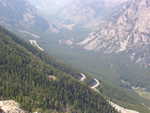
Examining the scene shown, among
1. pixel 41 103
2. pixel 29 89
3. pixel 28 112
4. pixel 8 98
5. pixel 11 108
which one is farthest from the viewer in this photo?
pixel 29 89

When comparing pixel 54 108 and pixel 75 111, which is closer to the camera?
pixel 54 108

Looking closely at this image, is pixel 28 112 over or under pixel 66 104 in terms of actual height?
under

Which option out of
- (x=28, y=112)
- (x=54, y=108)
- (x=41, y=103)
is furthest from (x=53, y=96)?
(x=28, y=112)

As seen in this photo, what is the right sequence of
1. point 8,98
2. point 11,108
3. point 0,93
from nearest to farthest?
point 11,108 < point 8,98 < point 0,93

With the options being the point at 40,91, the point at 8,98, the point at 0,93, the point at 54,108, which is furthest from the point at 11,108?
the point at 40,91

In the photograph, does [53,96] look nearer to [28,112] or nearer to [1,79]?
[1,79]

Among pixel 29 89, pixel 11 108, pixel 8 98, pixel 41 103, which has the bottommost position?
pixel 11 108

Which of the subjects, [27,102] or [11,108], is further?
[27,102]

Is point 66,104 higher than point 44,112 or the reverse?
higher

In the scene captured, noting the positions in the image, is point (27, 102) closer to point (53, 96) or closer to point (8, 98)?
point (8, 98)
